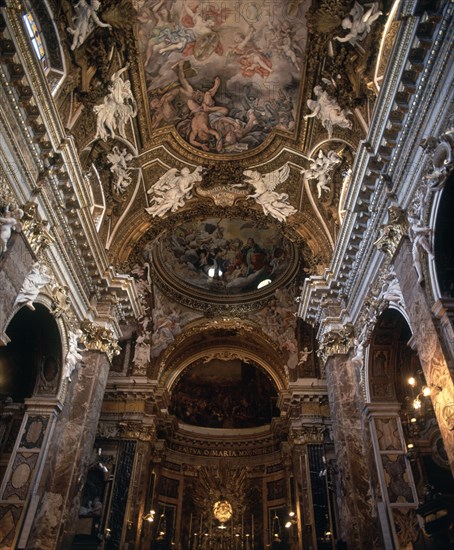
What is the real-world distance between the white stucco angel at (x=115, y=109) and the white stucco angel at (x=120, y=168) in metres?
0.68

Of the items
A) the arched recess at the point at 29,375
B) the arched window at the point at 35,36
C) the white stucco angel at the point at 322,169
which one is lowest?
the arched recess at the point at 29,375

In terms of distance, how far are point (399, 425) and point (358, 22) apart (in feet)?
28.9

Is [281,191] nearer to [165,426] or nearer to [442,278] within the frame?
[442,278]

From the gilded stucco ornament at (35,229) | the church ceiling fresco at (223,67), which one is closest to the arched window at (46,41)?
the church ceiling fresco at (223,67)

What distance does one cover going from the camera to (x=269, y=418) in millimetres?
24969

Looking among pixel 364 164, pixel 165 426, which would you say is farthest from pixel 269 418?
pixel 364 164

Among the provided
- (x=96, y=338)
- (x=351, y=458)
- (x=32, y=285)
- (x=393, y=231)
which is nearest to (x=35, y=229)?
(x=32, y=285)

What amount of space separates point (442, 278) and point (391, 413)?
4.35 metres

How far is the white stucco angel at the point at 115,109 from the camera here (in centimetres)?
1106

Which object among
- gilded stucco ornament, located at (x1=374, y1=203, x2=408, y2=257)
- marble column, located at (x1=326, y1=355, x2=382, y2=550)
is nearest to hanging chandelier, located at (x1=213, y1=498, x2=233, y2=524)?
marble column, located at (x1=326, y1=355, x2=382, y2=550)

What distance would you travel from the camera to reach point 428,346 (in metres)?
7.25

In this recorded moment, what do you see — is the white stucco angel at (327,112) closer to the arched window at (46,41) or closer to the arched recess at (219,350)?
the arched window at (46,41)

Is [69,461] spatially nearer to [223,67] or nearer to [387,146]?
[387,146]

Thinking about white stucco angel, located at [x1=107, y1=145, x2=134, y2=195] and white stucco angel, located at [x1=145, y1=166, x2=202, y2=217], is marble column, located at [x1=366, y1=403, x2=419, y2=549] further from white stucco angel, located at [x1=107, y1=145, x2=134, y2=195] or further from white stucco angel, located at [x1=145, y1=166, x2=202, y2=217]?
white stucco angel, located at [x1=107, y1=145, x2=134, y2=195]
